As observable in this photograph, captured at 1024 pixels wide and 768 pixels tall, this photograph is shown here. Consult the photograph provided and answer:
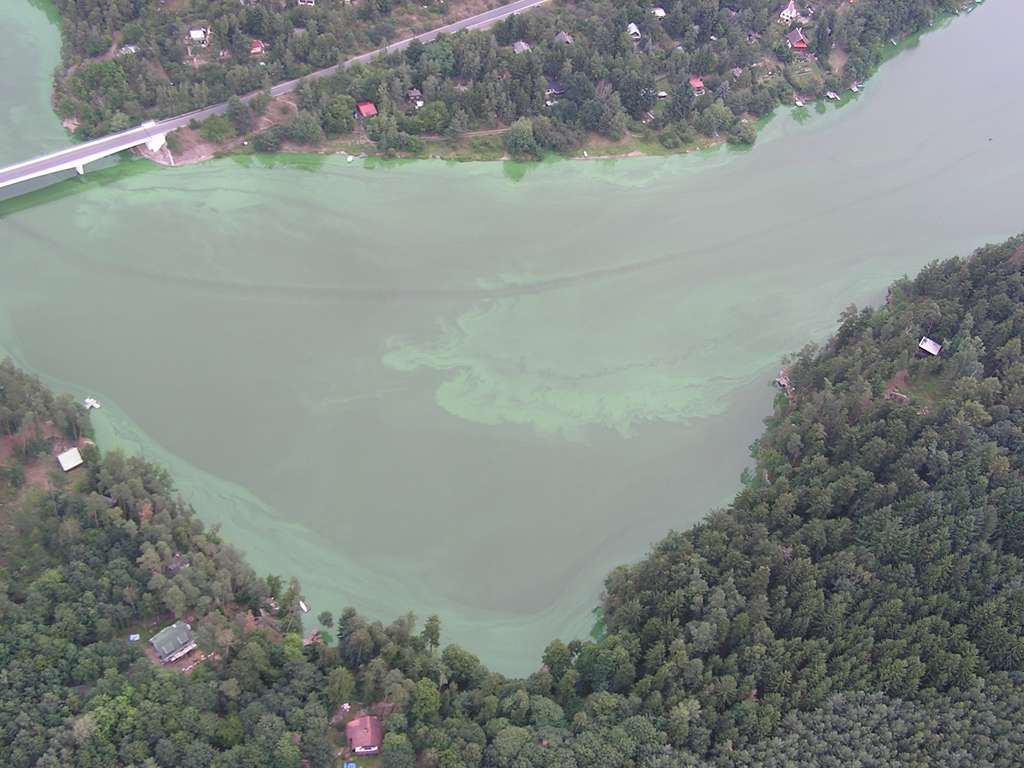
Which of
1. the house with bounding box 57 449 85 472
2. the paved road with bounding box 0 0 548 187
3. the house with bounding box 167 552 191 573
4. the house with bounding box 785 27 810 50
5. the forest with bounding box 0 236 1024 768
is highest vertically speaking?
the paved road with bounding box 0 0 548 187

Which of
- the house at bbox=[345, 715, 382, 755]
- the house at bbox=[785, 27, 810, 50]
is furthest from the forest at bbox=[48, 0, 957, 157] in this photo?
the house at bbox=[345, 715, 382, 755]

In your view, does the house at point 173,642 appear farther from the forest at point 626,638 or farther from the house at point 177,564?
the house at point 177,564

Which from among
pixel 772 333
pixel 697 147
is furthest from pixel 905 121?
pixel 772 333

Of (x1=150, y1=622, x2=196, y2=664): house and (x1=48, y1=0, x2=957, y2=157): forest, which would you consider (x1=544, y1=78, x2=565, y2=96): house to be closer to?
(x1=48, y1=0, x2=957, y2=157): forest

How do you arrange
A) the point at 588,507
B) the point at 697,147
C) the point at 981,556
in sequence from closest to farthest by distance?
1. the point at 981,556
2. the point at 588,507
3. the point at 697,147

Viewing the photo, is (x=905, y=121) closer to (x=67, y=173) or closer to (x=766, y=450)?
(x=766, y=450)
